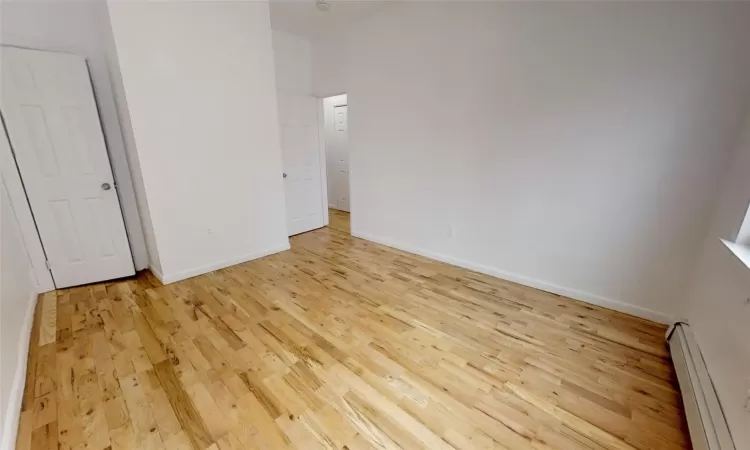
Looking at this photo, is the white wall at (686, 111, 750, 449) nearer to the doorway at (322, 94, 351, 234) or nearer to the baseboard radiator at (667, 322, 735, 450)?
the baseboard radiator at (667, 322, 735, 450)

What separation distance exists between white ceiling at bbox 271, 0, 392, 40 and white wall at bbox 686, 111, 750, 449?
323 cm

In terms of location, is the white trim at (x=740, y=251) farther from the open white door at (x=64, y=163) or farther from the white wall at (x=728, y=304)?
the open white door at (x=64, y=163)

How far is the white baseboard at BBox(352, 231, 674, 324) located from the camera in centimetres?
230

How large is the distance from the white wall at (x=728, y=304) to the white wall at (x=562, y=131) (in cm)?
19

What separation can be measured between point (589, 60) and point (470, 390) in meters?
2.44

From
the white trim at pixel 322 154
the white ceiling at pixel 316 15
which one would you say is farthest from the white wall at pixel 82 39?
the white trim at pixel 322 154

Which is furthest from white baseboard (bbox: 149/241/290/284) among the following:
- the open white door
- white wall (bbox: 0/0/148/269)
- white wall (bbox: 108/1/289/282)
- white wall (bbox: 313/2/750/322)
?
white wall (bbox: 313/2/750/322)

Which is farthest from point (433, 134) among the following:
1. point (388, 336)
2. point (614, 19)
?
point (388, 336)

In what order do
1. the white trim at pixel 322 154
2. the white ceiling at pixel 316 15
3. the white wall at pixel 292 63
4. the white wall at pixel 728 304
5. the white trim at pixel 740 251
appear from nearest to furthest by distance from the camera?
1. the white wall at pixel 728 304
2. the white trim at pixel 740 251
3. the white ceiling at pixel 316 15
4. the white wall at pixel 292 63
5. the white trim at pixel 322 154

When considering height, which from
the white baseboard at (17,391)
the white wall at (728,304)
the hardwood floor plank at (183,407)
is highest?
the white wall at (728,304)

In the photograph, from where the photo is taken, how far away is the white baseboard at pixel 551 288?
7.56ft

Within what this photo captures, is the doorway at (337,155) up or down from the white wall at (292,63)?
down

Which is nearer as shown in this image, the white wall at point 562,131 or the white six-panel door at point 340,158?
the white wall at point 562,131

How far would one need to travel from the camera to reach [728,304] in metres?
1.42
